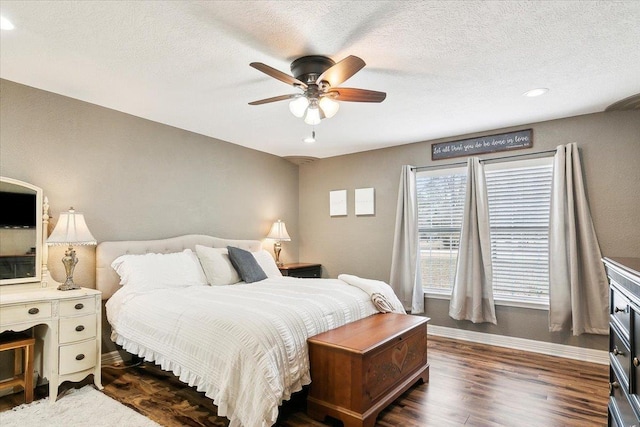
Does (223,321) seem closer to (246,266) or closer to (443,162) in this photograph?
(246,266)

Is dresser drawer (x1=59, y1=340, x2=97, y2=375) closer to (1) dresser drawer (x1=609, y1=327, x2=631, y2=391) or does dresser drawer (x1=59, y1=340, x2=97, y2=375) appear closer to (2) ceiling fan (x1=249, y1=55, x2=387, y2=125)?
(2) ceiling fan (x1=249, y1=55, x2=387, y2=125)

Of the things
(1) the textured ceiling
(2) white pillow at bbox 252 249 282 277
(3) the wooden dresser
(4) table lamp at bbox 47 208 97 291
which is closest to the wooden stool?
(4) table lamp at bbox 47 208 97 291

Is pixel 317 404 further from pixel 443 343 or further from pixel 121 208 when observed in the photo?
pixel 121 208

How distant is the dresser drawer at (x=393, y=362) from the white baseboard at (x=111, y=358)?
100 inches

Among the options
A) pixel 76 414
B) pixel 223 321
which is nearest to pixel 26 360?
pixel 76 414

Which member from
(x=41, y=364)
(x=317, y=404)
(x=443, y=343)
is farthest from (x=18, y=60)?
(x=443, y=343)

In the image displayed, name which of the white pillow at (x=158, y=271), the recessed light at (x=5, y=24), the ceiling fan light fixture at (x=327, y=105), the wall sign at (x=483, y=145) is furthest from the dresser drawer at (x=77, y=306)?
the wall sign at (x=483, y=145)

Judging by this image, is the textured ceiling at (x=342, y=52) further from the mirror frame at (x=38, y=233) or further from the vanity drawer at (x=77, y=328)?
the vanity drawer at (x=77, y=328)

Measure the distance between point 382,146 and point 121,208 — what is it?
10.9 feet

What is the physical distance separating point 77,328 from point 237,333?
59.7 inches

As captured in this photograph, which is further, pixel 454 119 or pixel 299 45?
pixel 454 119

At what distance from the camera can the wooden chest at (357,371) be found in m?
2.21

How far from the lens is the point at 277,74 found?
2.31m

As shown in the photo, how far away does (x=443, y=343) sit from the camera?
4129mm
